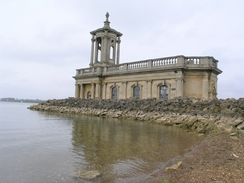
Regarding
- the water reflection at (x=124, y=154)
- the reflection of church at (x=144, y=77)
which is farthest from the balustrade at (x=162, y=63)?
the water reflection at (x=124, y=154)

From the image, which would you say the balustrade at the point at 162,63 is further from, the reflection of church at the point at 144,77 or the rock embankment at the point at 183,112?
the rock embankment at the point at 183,112

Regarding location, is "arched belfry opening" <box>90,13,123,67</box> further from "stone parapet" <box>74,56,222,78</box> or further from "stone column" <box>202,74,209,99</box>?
"stone column" <box>202,74,209,99</box>

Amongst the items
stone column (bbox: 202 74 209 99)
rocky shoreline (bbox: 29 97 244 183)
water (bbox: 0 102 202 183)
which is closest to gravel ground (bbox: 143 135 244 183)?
rocky shoreline (bbox: 29 97 244 183)

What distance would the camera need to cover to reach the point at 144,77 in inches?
1002

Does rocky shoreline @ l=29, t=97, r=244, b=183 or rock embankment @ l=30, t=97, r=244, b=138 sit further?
rock embankment @ l=30, t=97, r=244, b=138

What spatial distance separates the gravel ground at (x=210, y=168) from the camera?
4953 mm

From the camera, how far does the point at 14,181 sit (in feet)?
16.5

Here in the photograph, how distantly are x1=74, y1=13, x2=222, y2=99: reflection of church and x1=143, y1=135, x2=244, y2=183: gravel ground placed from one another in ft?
48.8

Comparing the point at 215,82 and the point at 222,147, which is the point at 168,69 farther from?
the point at 222,147

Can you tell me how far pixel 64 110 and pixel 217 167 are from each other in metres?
26.5

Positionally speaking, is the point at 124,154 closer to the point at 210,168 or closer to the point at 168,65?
the point at 210,168

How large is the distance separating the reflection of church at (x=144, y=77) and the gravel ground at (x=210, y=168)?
48.8 ft

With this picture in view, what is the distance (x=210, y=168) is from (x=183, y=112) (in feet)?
39.7

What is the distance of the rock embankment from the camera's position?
12.6m
